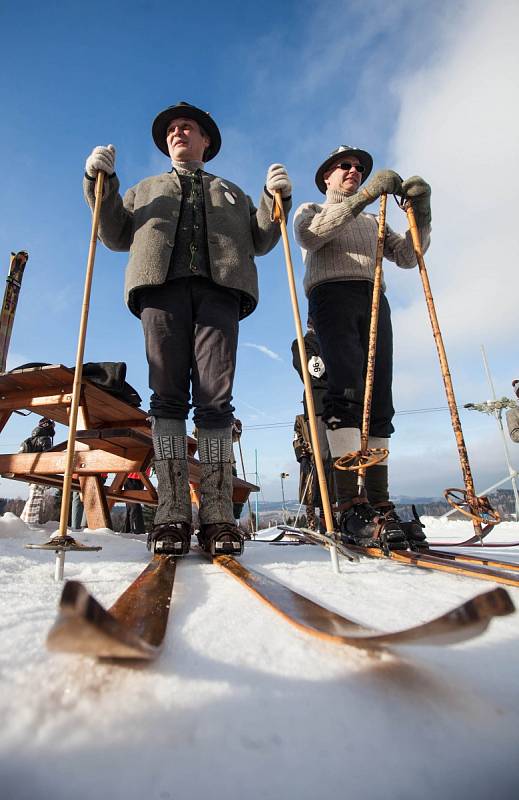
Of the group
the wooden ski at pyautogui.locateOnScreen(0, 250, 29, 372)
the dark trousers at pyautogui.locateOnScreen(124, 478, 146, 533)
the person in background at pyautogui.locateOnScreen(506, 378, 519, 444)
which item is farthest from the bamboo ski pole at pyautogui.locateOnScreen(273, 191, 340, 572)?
the person in background at pyautogui.locateOnScreen(506, 378, 519, 444)

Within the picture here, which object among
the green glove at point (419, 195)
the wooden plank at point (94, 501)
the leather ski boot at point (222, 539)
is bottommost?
the leather ski boot at point (222, 539)

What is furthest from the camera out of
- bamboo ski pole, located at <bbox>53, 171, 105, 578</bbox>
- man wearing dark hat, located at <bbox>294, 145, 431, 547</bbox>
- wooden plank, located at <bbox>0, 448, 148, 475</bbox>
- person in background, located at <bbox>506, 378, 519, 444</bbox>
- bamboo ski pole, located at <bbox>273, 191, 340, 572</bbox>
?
person in background, located at <bbox>506, 378, 519, 444</bbox>

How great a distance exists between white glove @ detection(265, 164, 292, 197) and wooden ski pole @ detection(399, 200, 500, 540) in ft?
2.85

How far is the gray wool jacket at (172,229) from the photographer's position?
6.58 feet

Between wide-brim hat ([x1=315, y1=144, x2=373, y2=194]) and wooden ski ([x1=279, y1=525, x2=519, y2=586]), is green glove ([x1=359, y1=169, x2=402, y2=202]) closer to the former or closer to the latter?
wide-brim hat ([x1=315, y1=144, x2=373, y2=194])

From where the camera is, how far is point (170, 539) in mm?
1622

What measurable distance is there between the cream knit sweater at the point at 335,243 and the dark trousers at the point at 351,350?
7cm

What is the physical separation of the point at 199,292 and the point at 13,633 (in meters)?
1.70

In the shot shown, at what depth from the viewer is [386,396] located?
2572 millimetres

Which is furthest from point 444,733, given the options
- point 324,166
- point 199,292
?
point 324,166

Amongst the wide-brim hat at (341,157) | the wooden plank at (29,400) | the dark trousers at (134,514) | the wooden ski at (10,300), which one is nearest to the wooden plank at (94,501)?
the wooden plank at (29,400)

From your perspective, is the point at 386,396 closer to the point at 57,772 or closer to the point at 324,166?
the point at 324,166

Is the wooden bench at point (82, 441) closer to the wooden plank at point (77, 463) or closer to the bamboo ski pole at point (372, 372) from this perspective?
the wooden plank at point (77, 463)

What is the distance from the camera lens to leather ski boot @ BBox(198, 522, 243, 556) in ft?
5.32
